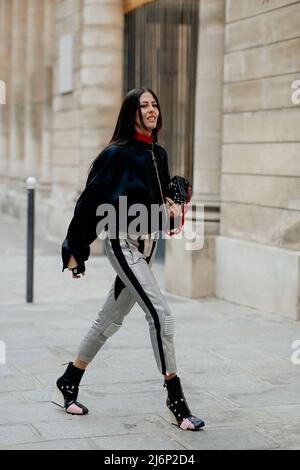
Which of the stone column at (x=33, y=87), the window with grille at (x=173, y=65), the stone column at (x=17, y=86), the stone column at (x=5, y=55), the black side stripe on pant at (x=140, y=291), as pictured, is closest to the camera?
the black side stripe on pant at (x=140, y=291)

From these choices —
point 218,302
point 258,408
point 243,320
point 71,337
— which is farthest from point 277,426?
point 218,302

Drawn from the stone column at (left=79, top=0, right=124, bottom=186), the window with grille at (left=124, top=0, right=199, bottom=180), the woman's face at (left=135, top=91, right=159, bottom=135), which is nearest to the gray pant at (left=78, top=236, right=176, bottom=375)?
the woman's face at (left=135, top=91, right=159, bottom=135)

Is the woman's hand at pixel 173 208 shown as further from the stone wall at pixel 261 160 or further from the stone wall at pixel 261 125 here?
the stone wall at pixel 261 125

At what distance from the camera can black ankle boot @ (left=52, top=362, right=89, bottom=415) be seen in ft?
17.7

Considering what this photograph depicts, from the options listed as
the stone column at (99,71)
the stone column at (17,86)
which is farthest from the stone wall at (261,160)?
the stone column at (17,86)

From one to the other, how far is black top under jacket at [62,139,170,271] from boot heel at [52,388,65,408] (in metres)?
0.77

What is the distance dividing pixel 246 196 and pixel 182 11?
137 inches

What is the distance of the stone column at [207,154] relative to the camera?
9781mm

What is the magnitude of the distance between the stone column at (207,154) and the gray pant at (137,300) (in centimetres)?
438

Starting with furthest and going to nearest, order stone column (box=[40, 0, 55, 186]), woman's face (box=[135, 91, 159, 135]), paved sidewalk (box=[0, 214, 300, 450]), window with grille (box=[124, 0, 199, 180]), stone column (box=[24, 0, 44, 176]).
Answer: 1. stone column (box=[24, 0, 44, 176])
2. stone column (box=[40, 0, 55, 186])
3. window with grille (box=[124, 0, 199, 180])
4. woman's face (box=[135, 91, 159, 135])
5. paved sidewalk (box=[0, 214, 300, 450])

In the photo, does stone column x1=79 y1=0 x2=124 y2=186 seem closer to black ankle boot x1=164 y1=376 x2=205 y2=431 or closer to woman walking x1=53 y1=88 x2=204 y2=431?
woman walking x1=53 y1=88 x2=204 y2=431

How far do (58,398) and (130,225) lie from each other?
3.68 ft

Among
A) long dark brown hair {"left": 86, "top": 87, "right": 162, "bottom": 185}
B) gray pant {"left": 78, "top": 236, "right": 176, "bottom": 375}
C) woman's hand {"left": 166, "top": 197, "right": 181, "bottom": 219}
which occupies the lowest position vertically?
gray pant {"left": 78, "top": 236, "right": 176, "bottom": 375}

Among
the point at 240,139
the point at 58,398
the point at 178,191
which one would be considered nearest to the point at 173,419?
the point at 58,398
